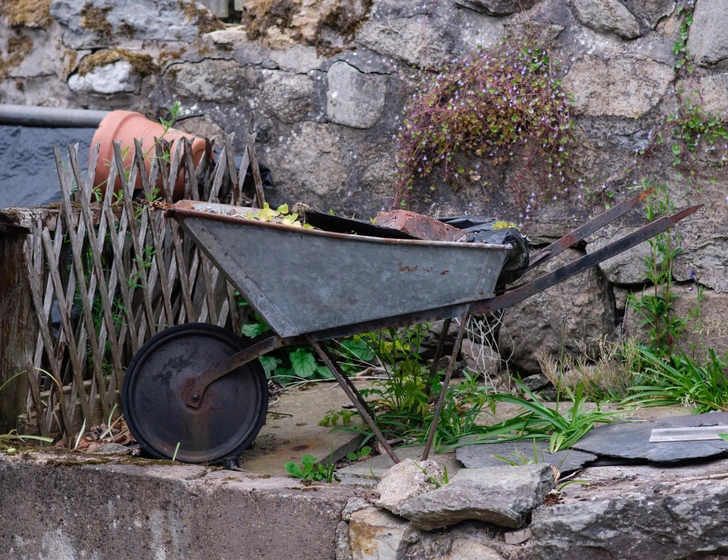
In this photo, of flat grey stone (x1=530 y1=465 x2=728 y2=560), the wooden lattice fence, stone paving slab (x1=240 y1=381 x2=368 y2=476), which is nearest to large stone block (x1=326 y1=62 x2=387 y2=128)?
the wooden lattice fence

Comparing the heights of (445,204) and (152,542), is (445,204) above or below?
above

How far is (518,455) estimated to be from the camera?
254 centimetres

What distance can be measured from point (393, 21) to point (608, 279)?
175 centimetres

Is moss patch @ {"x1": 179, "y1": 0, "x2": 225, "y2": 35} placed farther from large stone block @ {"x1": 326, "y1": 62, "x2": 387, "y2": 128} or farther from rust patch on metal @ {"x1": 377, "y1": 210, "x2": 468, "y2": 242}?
rust patch on metal @ {"x1": 377, "y1": 210, "x2": 468, "y2": 242}

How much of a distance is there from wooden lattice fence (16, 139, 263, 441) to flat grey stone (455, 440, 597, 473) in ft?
5.03

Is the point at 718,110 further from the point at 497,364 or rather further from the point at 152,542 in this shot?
the point at 152,542

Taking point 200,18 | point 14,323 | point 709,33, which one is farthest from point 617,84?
point 14,323

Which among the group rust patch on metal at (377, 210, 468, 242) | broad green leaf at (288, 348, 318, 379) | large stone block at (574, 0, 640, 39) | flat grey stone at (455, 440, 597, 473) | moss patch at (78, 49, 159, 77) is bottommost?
broad green leaf at (288, 348, 318, 379)

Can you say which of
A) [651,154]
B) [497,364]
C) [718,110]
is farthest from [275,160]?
[718,110]

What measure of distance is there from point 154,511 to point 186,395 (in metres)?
0.46

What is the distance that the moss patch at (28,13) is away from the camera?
15.0 feet

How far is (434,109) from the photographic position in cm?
386

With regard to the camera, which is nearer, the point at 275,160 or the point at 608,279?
the point at 608,279

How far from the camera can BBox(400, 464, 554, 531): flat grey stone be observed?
2020 mm
